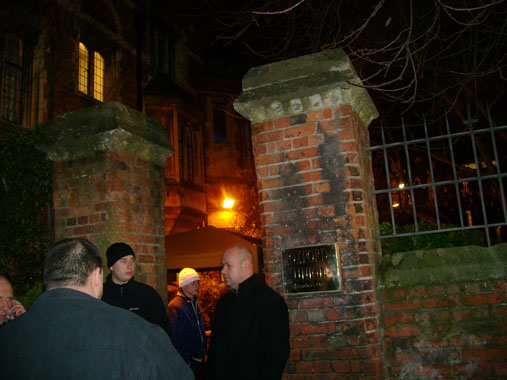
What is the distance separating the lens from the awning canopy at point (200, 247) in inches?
285

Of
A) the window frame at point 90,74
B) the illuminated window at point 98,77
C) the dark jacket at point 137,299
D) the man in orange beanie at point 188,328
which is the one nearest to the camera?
the dark jacket at point 137,299

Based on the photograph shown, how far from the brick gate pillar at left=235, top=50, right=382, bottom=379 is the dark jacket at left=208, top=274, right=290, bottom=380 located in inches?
19.5

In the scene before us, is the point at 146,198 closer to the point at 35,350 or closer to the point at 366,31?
the point at 35,350

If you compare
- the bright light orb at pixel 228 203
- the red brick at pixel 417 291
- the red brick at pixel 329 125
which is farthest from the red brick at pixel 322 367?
the bright light orb at pixel 228 203

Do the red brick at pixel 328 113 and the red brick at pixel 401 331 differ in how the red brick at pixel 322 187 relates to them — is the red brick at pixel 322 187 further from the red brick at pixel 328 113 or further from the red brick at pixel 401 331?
the red brick at pixel 401 331

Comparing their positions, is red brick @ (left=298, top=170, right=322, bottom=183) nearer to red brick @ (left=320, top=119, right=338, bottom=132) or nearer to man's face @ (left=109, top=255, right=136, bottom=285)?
red brick @ (left=320, top=119, right=338, bottom=132)

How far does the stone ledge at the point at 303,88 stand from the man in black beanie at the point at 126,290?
1.63 metres

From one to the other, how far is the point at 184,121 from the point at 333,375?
46.2ft

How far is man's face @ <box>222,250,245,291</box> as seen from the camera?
135 inches

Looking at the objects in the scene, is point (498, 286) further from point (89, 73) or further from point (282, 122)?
point (89, 73)

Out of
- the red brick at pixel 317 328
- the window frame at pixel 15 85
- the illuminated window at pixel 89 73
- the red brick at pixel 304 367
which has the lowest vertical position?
the red brick at pixel 304 367

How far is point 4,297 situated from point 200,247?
480cm

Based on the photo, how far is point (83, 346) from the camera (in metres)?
1.48

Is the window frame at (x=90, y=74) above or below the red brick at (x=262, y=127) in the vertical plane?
above
